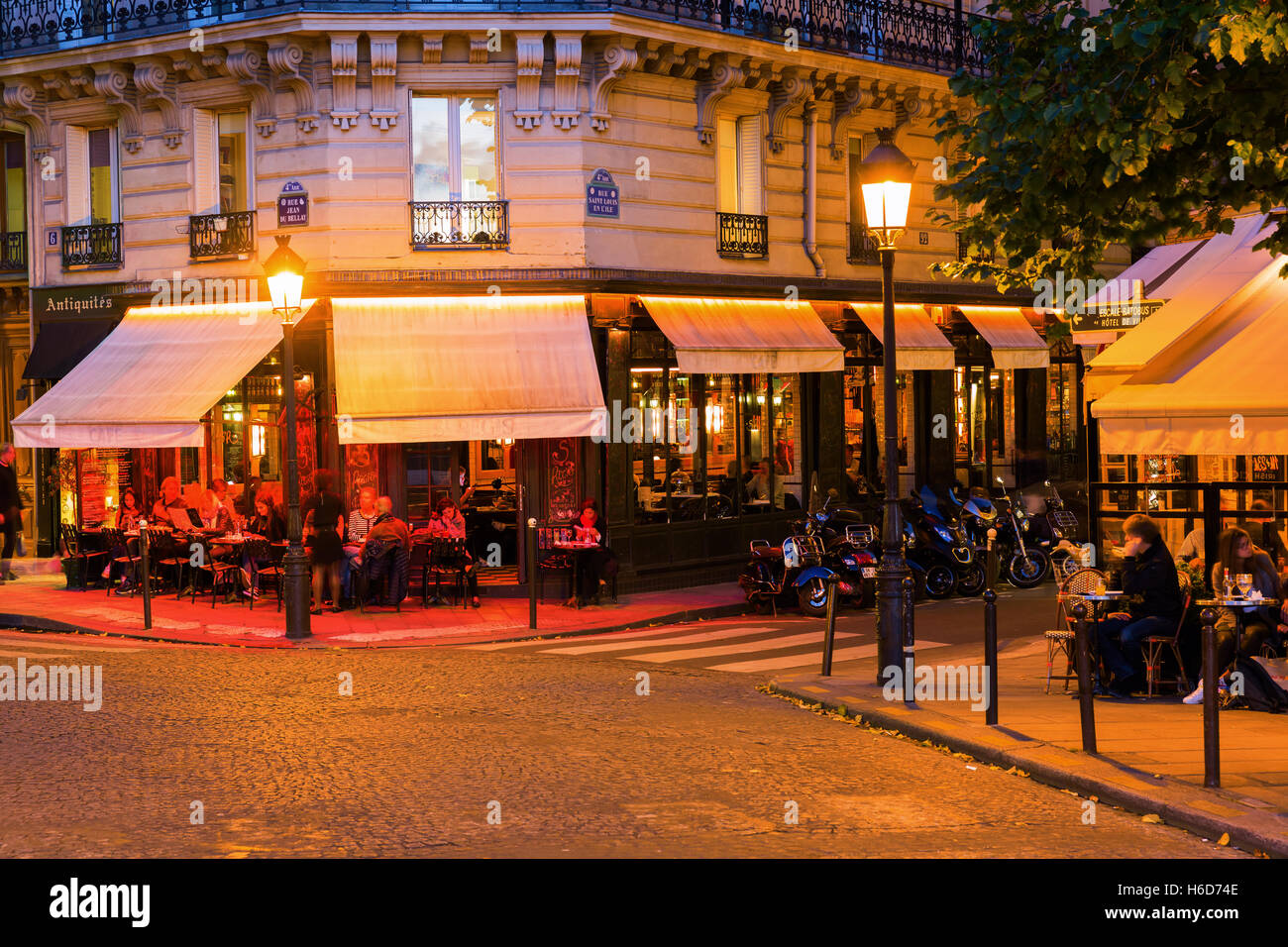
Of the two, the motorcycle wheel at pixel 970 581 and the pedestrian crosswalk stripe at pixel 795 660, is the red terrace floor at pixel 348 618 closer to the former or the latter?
the motorcycle wheel at pixel 970 581

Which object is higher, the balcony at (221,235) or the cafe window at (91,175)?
the cafe window at (91,175)

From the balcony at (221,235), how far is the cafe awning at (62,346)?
6.11ft

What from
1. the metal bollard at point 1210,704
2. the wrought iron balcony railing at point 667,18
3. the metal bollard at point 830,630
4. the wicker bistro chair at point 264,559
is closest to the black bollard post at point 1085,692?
the metal bollard at point 1210,704

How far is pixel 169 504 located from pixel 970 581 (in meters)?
10.5

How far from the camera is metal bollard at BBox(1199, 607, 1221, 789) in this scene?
813cm

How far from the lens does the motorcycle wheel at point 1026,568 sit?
19.9 m

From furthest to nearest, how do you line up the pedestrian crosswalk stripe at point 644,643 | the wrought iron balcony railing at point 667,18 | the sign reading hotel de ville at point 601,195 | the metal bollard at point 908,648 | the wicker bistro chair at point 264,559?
the sign reading hotel de ville at point 601,195 < the wrought iron balcony railing at point 667,18 < the wicker bistro chair at point 264,559 < the pedestrian crosswalk stripe at point 644,643 < the metal bollard at point 908,648

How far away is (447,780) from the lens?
859 centimetres

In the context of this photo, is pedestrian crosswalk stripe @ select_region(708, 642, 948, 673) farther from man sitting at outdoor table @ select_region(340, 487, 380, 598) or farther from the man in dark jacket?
man sitting at outdoor table @ select_region(340, 487, 380, 598)

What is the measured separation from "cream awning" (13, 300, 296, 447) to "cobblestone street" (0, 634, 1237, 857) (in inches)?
251

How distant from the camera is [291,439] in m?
15.5

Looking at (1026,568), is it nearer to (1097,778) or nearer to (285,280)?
(285,280)

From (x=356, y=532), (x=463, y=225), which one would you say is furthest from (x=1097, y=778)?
(x=463, y=225)

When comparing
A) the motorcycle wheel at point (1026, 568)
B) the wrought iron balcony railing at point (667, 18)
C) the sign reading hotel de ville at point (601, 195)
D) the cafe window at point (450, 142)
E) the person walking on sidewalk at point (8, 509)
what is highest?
the wrought iron balcony railing at point (667, 18)
